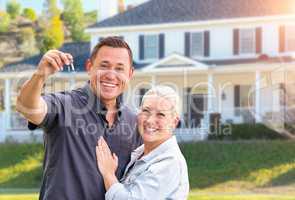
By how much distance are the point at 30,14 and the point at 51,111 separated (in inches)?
3882

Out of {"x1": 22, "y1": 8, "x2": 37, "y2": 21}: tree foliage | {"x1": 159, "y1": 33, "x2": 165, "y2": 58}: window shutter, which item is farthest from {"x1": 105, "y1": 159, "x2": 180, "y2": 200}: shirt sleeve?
{"x1": 22, "y1": 8, "x2": 37, "y2": 21}: tree foliage

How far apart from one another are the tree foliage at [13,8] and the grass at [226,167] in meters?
77.0

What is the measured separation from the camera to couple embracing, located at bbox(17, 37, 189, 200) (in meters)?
3.25

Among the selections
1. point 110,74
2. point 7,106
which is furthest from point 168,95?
point 7,106

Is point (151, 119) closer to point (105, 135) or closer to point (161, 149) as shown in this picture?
point (161, 149)

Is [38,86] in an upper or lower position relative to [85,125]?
upper

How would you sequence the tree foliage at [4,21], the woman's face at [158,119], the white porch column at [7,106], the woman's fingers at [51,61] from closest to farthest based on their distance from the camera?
the woman's fingers at [51,61] → the woman's face at [158,119] → the white porch column at [7,106] → the tree foliage at [4,21]

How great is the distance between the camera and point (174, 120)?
3.43 metres

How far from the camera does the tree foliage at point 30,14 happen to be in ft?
324

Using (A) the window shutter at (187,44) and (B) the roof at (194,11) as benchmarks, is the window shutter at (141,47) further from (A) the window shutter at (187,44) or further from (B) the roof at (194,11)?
(A) the window shutter at (187,44)

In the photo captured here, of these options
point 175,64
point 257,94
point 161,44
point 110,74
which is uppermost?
point 161,44

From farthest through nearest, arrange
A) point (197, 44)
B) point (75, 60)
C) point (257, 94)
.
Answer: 1. point (75, 60)
2. point (197, 44)
3. point (257, 94)

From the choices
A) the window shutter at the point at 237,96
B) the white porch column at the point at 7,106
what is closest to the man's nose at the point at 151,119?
the window shutter at the point at 237,96

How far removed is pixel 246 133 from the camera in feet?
77.4
